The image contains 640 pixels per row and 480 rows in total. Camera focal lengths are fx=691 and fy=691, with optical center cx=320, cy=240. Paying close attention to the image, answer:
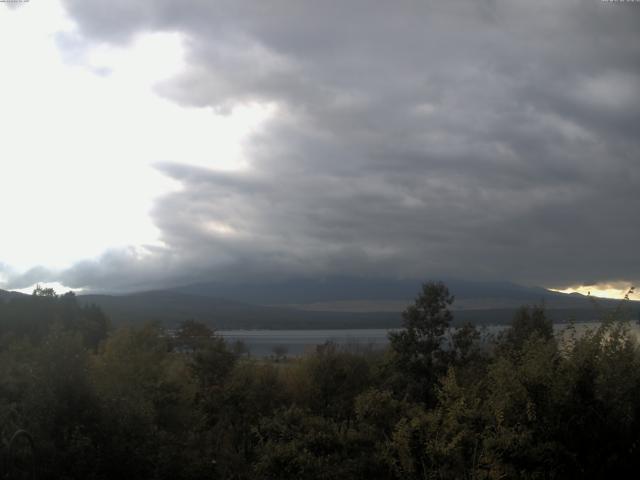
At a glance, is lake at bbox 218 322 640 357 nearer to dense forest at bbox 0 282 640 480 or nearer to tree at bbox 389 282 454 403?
dense forest at bbox 0 282 640 480

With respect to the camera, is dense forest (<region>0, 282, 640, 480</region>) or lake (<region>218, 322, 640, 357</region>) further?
lake (<region>218, 322, 640, 357</region>)

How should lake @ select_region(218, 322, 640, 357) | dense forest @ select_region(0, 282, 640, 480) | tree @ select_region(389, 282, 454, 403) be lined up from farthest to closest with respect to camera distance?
lake @ select_region(218, 322, 640, 357)
tree @ select_region(389, 282, 454, 403)
dense forest @ select_region(0, 282, 640, 480)

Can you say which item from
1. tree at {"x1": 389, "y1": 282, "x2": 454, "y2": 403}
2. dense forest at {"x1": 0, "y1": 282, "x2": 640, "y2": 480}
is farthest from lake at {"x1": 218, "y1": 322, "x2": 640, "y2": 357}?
tree at {"x1": 389, "y1": 282, "x2": 454, "y2": 403}

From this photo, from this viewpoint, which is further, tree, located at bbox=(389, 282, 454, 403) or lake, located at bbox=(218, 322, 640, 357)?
lake, located at bbox=(218, 322, 640, 357)

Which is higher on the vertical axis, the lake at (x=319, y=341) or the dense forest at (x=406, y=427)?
the dense forest at (x=406, y=427)

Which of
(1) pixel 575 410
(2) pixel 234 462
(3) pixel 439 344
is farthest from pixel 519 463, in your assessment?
(3) pixel 439 344

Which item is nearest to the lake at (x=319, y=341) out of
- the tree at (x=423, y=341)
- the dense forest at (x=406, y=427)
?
the dense forest at (x=406, y=427)

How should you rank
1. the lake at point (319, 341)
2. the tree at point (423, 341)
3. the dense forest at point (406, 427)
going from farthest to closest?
the lake at point (319, 341), the tree at point (423, 341), the dense forest at point (406, 427)

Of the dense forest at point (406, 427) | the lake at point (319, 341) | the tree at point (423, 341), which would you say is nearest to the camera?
the dense forest at point (406, 427)

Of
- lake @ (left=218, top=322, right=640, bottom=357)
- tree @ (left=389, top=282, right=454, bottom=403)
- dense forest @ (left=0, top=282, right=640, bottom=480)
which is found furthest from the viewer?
lake @ (left=218, top=322, right=640, bottom=357)

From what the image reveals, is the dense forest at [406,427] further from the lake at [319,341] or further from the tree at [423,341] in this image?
the tree at [423,341]

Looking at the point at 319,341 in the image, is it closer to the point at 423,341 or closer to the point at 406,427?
the point at 423,341

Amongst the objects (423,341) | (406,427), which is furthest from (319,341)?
→ (406,427)

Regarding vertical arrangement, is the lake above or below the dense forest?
below
